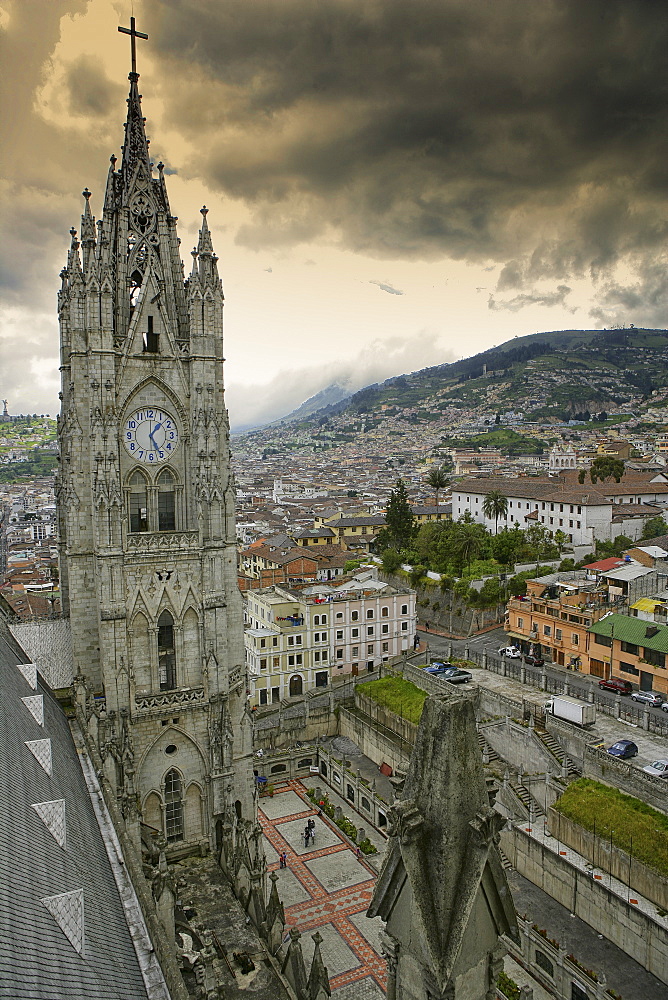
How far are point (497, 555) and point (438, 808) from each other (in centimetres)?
6759

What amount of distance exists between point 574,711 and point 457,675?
34.7ft

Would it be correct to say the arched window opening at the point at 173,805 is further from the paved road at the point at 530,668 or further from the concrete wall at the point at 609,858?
the paved road at the point at 530,668

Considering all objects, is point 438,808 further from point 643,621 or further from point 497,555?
point 497,555

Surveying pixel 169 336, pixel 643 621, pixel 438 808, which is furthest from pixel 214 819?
pixel 643 621

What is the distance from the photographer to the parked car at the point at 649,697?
142 feet

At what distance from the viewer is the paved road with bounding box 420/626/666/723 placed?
1762 inches

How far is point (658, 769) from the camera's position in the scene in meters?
33.8

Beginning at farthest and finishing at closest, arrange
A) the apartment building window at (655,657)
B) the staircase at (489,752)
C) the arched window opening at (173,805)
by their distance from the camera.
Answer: the apartment building window at (655,657) < the staircase at (489,752) < the arched window opening at (173,805)

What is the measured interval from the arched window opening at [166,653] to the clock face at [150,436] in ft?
19.2

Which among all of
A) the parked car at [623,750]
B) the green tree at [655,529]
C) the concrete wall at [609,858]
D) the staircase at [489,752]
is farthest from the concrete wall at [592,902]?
the green tree at [655,529]

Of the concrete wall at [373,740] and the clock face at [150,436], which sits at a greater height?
the clock face at [150,436]

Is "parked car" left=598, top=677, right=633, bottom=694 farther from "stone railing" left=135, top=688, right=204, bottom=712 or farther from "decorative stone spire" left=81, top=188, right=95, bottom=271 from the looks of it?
"decorative stone spire" left=81, top=188, right=95, bottom=271

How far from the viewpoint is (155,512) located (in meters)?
25.9

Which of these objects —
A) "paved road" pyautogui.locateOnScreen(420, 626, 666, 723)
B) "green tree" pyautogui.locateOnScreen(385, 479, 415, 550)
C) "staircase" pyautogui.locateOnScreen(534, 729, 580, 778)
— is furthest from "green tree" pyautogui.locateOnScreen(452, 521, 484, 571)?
"staircase" pyautogui.locateOnScreen(534, 729, 580, 778)
